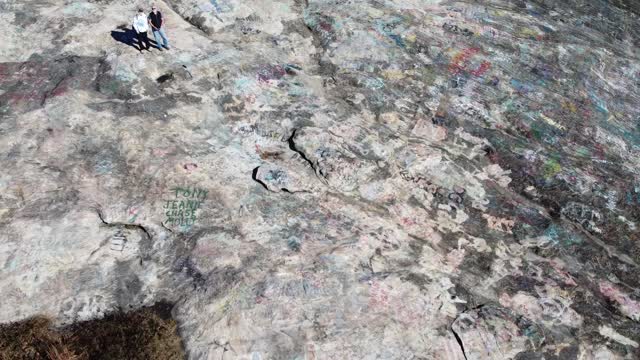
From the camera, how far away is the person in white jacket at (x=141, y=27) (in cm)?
1311

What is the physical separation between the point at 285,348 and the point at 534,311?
5312mm

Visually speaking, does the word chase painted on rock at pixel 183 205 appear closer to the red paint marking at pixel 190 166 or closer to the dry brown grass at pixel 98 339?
the red paint marking at pixel 190 166

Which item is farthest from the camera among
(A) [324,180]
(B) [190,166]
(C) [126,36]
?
(C) [126,36]

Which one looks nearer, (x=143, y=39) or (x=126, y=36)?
(x=143, y=39)

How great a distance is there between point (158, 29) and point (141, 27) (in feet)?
→ 1.61

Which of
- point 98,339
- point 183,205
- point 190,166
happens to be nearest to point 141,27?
point 190,166

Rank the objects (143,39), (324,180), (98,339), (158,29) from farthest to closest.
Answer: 1. (143,39)
2. (158,29)
3. (324,180)
4. (98,339)

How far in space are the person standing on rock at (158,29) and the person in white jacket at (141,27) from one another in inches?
7.5

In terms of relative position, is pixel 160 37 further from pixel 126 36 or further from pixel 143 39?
pixel 126 36

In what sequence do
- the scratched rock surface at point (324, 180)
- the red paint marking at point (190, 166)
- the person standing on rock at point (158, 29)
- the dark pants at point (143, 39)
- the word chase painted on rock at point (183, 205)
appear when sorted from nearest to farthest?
the scratched rock surface at point (324, 180) → the word chase painted on rock at point (183, 205) → the red paint marking at point (190, 166) → the person standing on rock at point (158, 29) → the dark pants at point (143, 39)

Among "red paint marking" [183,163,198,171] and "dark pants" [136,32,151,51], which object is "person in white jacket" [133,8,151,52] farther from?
"red paint marking" [183,163,198,171]

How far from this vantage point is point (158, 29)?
13617 millimetres

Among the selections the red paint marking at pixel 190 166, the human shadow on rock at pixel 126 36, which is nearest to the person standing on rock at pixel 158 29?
the human shadow on rock at pixel 126 36

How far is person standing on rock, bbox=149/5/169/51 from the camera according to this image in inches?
525
